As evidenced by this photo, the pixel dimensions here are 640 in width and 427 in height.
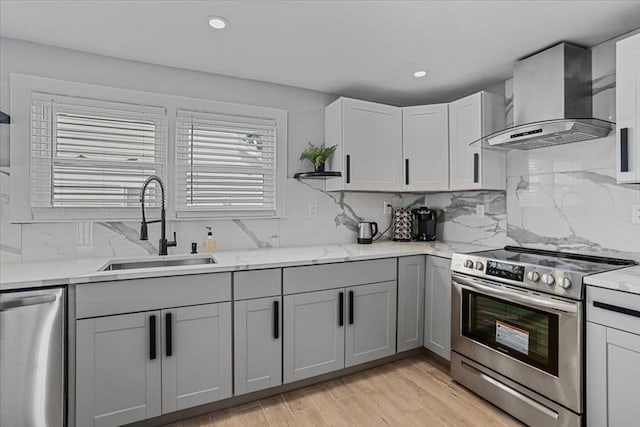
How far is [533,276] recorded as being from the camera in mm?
1890

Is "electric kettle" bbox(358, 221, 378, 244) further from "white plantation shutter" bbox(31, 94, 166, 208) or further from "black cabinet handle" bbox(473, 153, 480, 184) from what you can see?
"white plantation shutter" bbox(31, 94, 166, 208)

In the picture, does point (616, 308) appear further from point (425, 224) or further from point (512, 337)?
point (425, 224)

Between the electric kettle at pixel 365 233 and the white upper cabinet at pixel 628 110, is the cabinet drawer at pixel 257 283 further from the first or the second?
the white upper cabinet at pixel 628 110

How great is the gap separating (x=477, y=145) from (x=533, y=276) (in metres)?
1.21

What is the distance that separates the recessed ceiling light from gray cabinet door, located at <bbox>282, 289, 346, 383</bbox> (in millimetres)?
1704

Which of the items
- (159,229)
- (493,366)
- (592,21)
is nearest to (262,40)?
(159,229)

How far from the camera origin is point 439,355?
2676mm

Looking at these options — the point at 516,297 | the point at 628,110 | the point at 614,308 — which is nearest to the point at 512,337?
the point at 516,297

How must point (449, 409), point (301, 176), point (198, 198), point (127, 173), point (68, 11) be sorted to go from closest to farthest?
point (68, 11) → point (449, 409) → point (127, 173) → point (198, 198) → point (301, 176)

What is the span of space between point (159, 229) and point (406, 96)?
8.18ft

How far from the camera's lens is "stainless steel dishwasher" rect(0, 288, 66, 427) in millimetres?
1604

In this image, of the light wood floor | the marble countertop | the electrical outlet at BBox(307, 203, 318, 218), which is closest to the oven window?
the marble countertop

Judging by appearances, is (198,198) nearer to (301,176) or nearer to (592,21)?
(301,176)

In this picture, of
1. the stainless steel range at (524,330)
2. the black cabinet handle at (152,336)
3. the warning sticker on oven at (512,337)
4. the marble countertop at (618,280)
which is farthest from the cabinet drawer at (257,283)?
the marble countertop at (618,280)
